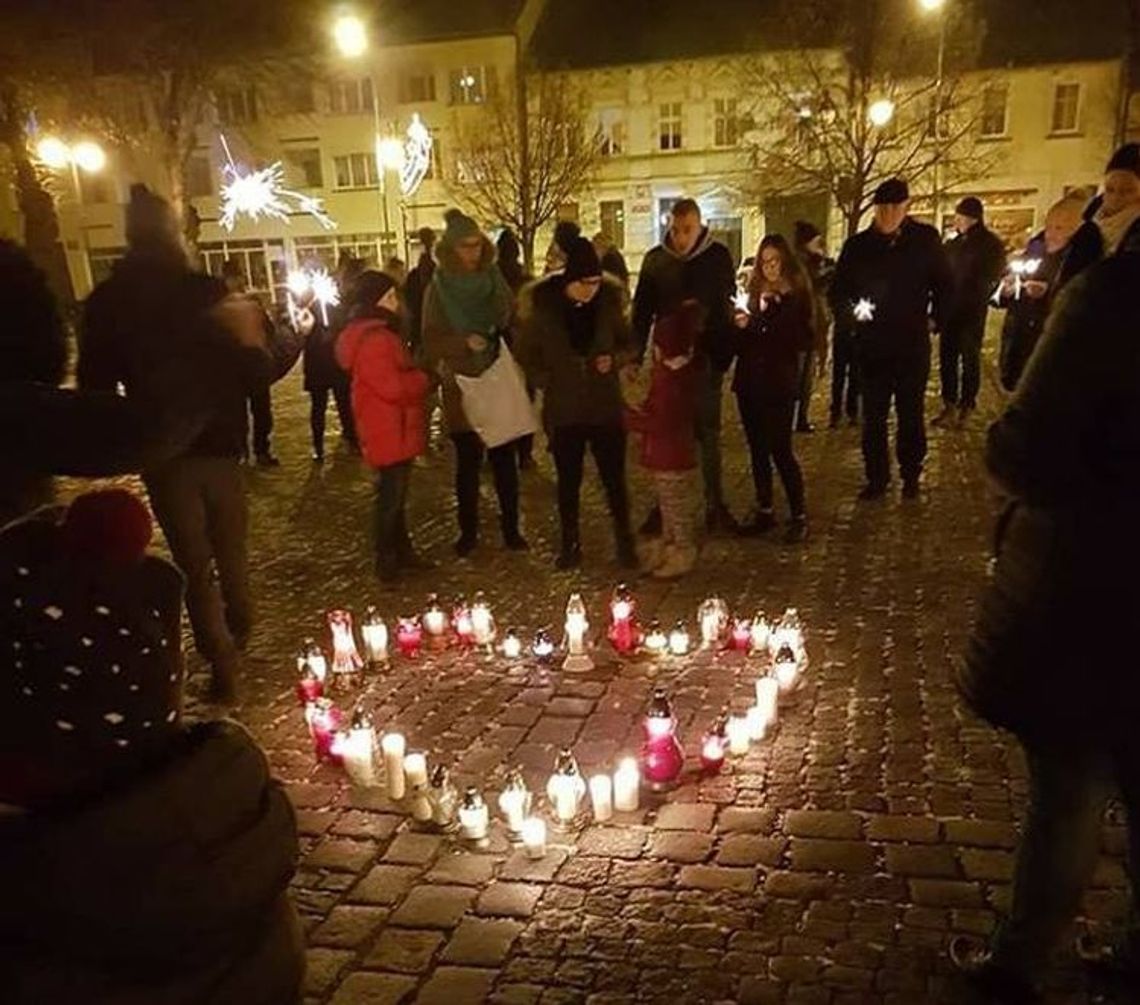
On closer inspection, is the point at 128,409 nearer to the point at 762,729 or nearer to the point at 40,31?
the point at 762,729

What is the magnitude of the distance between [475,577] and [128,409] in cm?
528

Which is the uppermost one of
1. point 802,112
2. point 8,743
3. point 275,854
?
point 802,112

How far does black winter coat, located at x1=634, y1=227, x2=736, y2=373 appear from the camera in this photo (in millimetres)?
7852

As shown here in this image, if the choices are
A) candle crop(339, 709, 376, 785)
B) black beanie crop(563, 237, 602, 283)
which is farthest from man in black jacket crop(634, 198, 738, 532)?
candle crop(339, 709, 376, 785)

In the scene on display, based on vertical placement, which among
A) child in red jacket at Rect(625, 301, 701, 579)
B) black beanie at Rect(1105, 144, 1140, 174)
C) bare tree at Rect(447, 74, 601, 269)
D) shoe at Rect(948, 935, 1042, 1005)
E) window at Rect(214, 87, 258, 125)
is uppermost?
window at Rect(214, 87, 258, 125)

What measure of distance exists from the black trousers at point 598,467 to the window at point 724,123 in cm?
3670

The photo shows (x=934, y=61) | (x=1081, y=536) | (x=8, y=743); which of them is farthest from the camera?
(x=934, y=61)

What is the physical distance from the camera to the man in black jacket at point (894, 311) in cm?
855

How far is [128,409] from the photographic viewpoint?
249cm

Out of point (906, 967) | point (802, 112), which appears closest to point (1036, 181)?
point (802, 112)

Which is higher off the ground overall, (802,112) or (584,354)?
(802,112)

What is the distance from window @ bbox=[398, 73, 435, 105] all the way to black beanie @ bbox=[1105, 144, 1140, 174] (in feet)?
137

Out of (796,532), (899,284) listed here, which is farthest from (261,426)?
(899,284)

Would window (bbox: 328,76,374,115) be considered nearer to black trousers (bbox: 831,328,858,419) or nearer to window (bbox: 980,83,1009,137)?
window (bbox: 980,83,1009,137)
